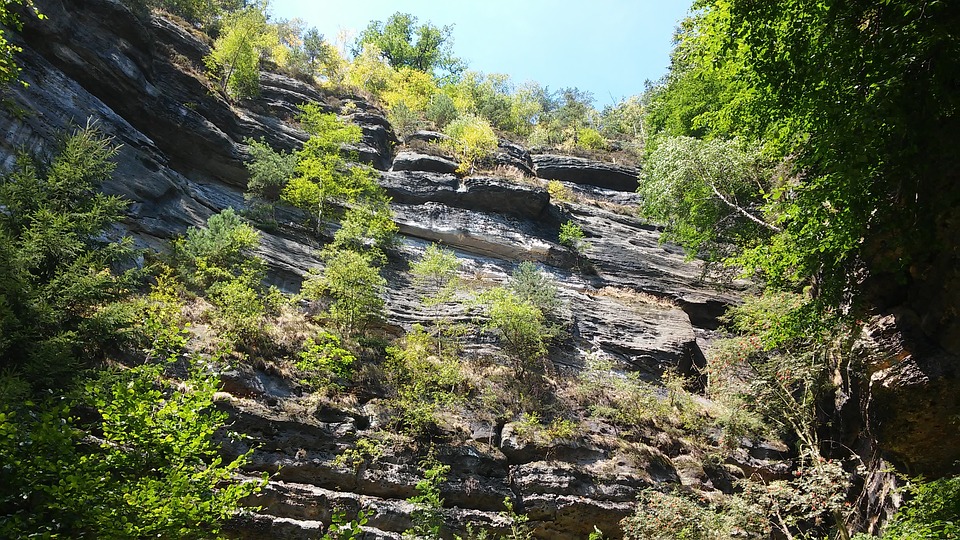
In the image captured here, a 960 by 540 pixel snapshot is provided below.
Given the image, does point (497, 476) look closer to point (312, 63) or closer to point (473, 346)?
point (473, 346)

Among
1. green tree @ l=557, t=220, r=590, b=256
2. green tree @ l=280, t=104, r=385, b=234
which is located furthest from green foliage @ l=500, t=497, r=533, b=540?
green tree @ l=557, t=220, r=590, b=256

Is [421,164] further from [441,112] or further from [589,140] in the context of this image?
[589,140]

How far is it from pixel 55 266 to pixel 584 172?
82.2 ft

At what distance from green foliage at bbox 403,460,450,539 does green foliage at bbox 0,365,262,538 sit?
4.20m

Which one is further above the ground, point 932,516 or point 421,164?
point 421,164

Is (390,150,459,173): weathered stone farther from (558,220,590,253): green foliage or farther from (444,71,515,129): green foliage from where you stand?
(444,71,515,129): green foliage

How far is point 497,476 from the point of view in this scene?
1205cm

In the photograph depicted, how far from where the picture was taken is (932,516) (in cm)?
648

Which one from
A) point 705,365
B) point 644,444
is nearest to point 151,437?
point 644,444

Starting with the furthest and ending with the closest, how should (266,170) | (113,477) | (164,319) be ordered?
(266,170), (164,319), (113,477)

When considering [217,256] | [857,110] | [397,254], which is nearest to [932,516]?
[857,110]

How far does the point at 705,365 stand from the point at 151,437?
55.8ft

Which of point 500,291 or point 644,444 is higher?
point 500,291

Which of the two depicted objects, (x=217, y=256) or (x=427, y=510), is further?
(x=217, y=256)
